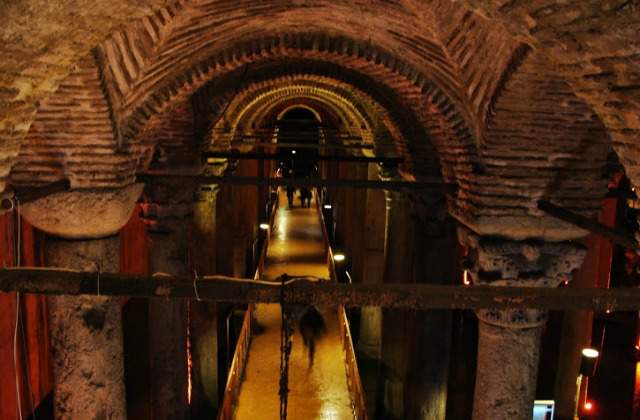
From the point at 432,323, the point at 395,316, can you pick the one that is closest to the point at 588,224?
the point at 432,323

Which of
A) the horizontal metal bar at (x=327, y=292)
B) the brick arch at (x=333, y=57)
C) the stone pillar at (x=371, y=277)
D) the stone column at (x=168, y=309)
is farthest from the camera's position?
the stone pillar at (x=371, y=277)

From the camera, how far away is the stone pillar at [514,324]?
457 centimetres

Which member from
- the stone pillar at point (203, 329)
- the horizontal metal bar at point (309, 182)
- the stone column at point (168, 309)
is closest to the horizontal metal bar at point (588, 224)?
the horizontal metal bar at point (309, 182)

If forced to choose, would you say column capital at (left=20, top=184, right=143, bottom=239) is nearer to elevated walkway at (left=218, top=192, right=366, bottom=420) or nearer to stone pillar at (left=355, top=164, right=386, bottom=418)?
elevated walkway at (left=218, top=192, right=366, bottom=420)

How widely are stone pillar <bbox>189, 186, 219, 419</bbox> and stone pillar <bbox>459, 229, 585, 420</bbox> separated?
4414 mm

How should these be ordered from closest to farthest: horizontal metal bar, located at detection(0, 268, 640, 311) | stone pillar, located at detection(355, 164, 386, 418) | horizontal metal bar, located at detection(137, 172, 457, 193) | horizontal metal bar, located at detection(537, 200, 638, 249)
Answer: horizontal metal bar, located at detection(0, 268, 640, 311), horizontal metal bar, located at detection(537, 200, 638, 249), horizontal metal bar, located at detection(137, 172, 457, 193), stone pillar, located at detection(355, 164, 386, 418)

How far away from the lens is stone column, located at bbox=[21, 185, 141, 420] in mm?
4430

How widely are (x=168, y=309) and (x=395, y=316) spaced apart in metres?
3.42

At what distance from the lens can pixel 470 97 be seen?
4387mm

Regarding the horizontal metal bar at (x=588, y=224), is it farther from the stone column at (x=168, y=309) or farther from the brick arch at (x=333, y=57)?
the stone column at (x=168, y=309)

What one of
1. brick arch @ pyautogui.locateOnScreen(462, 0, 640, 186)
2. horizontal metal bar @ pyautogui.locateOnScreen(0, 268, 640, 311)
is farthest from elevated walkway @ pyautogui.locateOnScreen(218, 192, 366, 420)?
brick arch @ pyautogui.locateOnScreen(462, 0, 640, 186)

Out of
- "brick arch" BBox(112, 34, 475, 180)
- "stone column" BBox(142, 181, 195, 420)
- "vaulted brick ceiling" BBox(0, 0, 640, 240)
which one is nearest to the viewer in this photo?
"vaulted brick ceiling" BBox(0, 0, 640, 240)

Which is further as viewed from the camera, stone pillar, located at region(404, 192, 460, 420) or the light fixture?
the light fixture

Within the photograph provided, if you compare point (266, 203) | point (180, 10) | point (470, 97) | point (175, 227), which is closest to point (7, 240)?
point (175, 227)
